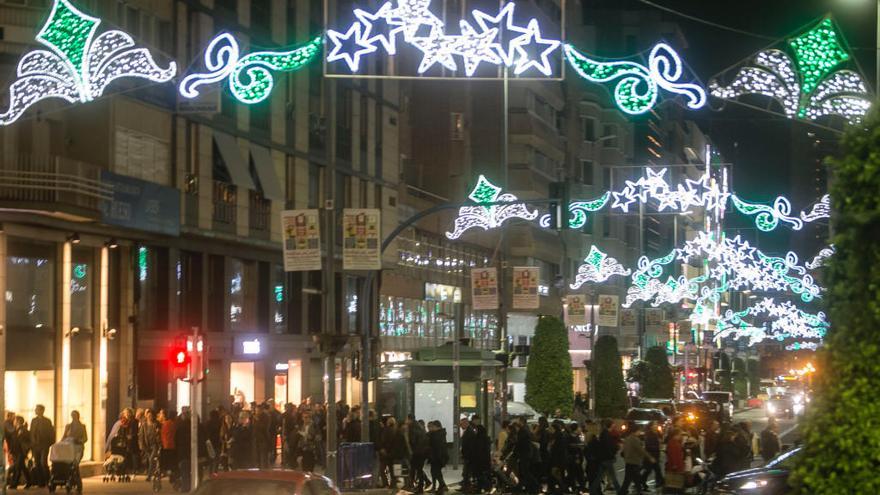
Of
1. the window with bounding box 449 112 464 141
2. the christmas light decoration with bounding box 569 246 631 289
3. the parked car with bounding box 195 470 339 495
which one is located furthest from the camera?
the window with bounding box 449 112 464 141

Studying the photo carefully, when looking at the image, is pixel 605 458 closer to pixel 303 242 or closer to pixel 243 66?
pixel 303 242

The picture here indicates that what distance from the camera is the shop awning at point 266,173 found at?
46.5 metres

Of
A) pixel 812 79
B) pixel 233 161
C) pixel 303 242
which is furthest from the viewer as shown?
pixel 233 161

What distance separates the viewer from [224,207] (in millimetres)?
44469

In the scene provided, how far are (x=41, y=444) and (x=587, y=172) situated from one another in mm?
73076

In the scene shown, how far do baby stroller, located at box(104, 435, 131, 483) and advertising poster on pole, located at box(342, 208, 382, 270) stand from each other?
8.20 m

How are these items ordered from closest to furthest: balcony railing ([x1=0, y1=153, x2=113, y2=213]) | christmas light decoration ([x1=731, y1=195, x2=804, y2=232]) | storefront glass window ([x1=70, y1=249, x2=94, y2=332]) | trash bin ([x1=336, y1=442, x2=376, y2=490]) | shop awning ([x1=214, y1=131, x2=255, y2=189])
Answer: trash bin ([x1=336, y1=442, x2=376, y2=490]) → balcony railing ([x1=0, y1=153, x2=113, y2=213]) → storefront glass window ([x1=70, y1=249, x2=94, y2=332]) → christmas light decoration ([x1=731, y1=195, x2=804, y2=232]) → shop awning ([x1=214, y1=131, x2=255, y2=189])

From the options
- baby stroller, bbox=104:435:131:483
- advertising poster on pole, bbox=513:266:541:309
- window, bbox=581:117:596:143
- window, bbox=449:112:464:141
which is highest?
window, bbox=581:117:596:143

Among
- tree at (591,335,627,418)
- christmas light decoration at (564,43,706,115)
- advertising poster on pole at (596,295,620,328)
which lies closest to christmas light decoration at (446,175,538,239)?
advertising poster on pole at (596,295,620,328)

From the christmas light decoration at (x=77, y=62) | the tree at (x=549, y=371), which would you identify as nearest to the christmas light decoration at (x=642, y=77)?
the christmas light decoration at (x=77, y=62)

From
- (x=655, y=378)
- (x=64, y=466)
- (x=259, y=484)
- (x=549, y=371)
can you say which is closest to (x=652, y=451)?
(x=64, y=466)

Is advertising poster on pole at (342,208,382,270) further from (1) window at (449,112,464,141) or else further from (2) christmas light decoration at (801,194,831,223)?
(1) window at (449,112,464,141)

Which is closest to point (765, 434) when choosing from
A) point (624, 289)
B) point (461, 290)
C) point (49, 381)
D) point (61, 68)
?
point (49, 381)

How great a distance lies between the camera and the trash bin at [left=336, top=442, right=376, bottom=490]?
1180 inches
